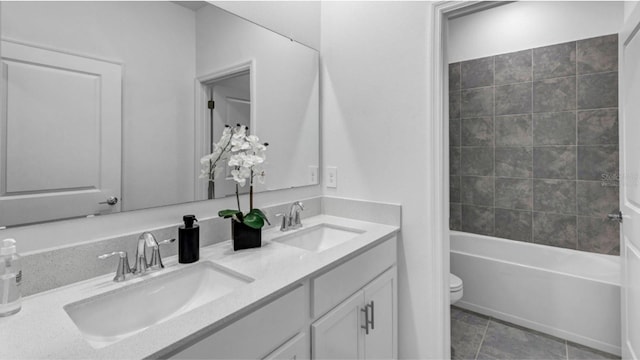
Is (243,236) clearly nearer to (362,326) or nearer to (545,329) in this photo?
(362,326)

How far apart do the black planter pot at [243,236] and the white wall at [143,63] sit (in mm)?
224

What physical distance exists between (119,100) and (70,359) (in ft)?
2.58

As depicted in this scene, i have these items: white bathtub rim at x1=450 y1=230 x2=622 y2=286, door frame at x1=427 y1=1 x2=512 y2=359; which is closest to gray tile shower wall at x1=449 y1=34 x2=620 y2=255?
white bathtub rim at x1=450 y1=230 x2=622 y2=286

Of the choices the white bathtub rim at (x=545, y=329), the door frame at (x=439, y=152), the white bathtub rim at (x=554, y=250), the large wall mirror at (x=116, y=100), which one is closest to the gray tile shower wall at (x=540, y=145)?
the white bathtub rim at (x=554, y=250)

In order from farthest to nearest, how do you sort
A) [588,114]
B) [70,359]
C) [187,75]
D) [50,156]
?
1. [588,114]
2. [187,75]
3. [50,156]
4. [70,359]

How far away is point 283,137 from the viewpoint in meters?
1.72

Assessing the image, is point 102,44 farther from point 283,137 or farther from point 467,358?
point 467,358

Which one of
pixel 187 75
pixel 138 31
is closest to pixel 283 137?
pixel 187 75

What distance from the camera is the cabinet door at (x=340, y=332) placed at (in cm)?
107

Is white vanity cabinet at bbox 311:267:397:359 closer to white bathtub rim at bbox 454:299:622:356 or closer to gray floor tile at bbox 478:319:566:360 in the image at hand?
gray floor tile at bbox 478:319:566:360

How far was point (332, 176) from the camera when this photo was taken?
1900 mm

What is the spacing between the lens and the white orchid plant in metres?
1.27

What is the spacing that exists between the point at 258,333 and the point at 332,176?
1163 millimetres

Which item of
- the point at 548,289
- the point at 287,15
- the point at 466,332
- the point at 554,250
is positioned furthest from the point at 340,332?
the point at 554,250
